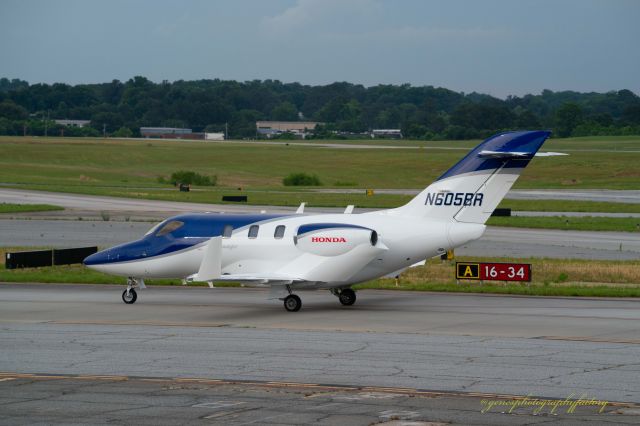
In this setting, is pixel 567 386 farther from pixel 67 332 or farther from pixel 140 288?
pixel 140 288

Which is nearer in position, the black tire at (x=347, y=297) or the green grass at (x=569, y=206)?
the black tire at (x=347, y=297)

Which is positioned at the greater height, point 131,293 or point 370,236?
point 370,236

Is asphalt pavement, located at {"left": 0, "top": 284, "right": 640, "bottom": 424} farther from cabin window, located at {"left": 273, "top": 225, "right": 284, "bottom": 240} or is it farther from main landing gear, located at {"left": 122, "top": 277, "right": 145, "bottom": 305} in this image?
cabin window, located at {"left": 273, "top": 225, "right": 284, "bottom": 240}

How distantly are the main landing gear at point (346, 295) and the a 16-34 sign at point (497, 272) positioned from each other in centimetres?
550

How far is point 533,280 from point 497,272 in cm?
252

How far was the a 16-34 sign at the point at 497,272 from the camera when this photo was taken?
34.5m

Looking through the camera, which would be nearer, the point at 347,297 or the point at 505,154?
the point at 505,154

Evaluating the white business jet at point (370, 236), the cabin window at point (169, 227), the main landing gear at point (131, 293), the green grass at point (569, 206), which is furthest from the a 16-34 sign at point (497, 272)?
the green grass at point (569, 206)

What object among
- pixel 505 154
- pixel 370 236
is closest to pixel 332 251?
pixel 370 236

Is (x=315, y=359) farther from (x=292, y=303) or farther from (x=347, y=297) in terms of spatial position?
(x=347, y=297)

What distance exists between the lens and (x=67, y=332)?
25.4 metres

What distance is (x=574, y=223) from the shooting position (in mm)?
60406

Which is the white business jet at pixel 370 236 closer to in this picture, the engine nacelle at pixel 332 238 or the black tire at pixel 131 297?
the engine nacelle at pixel 332 238

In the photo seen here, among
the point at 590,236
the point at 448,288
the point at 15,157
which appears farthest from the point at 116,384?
the point at 15,157
